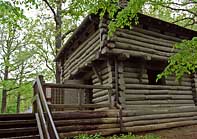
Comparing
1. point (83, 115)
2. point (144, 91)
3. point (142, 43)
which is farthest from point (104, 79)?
point (83, 115)

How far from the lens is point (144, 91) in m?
10.5

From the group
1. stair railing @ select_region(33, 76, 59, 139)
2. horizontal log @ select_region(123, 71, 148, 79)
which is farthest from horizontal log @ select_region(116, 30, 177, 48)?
stair railing @ select_region(33, 76, 59, 139)

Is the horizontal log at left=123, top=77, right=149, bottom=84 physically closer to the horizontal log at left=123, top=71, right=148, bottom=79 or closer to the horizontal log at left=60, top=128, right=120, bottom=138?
the horizontal log at left=123, top=71, right=148, bottom=79

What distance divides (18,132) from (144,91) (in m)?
6.05

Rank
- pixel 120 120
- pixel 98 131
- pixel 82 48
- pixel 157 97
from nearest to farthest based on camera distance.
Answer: pixel 98 131 → pixel 120 120 → pixel 157 97 → pixel 82 48

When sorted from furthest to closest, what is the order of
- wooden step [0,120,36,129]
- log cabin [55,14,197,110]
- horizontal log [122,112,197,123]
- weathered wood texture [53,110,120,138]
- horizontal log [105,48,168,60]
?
log cabin [55,14,197,110], horizontal log [105,48,168,60], horizontal log [122,112,197,123], weathered wood texture [53,110,120,138], wooden step [0,120,36,129]

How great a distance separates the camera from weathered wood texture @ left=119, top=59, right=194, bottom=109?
32.4 feet

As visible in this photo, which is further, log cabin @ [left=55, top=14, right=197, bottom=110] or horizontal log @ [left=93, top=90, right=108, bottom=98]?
horizontal log @ [left=93, top=90, right=108, bottom=98]

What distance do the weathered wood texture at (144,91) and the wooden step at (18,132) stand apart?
420 cm

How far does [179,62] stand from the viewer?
305 inches

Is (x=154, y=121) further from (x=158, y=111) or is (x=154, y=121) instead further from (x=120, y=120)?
(x=120, y=120)

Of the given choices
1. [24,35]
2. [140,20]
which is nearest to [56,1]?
[24,35]

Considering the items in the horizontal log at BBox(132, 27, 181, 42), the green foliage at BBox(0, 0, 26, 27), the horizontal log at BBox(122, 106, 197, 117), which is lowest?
the horizontal log at BBox(122, 106, 197, 117)

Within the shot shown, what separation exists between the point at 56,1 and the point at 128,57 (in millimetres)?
10692
